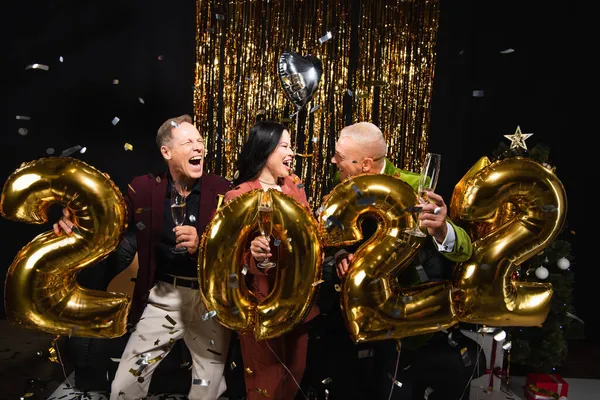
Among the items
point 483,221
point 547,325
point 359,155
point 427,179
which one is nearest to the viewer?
point 427,179

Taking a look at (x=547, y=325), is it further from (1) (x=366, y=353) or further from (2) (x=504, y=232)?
(2) (x=504, y=232)

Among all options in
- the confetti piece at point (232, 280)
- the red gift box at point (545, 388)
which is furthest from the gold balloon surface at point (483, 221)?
the red gift box at point (545, 388)

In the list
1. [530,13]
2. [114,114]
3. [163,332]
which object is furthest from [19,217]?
[530,13]

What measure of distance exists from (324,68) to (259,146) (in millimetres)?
2530

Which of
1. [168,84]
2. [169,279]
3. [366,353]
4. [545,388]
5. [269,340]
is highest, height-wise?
[168,84]

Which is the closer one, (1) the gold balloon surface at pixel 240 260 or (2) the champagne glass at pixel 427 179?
(2) the champagne glass at pixel 427 179

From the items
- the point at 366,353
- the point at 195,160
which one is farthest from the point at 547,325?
the point at 195,160

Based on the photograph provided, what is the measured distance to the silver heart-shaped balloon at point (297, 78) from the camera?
3322 mm

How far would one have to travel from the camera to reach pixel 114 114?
4.60m

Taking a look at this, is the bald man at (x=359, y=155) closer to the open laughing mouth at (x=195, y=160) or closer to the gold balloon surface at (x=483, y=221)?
the gold balloon surface at (x=483, y=221)

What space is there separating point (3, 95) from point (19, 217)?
9.96 ft

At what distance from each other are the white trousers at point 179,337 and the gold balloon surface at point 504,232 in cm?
101

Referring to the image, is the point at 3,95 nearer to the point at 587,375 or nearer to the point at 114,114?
the point at 114,114

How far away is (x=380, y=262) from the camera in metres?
2.02
